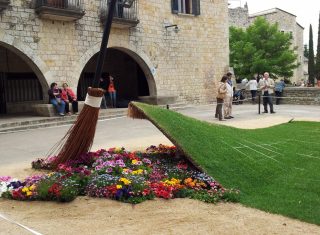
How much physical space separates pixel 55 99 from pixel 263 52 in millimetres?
23703

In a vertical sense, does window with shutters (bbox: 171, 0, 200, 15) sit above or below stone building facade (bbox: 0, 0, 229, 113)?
above

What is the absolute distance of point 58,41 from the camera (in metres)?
14.7

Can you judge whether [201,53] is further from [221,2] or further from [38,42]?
[38,42]

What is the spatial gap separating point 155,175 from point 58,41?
10.7 m

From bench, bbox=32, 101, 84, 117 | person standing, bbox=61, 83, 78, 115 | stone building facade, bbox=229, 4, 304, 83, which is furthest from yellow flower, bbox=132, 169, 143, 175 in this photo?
stone building facade, bbox=229, 4, 304, 83

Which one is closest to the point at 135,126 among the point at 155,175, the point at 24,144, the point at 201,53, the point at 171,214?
the point at 24,144

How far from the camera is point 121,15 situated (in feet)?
54.7

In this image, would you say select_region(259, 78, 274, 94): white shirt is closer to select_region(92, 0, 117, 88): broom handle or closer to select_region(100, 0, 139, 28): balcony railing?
select_region(100, 0, 139, 28): balcony railing

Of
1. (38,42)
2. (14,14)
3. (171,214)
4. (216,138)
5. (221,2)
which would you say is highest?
(221,2)

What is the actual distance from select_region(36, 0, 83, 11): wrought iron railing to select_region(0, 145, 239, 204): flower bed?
977cm

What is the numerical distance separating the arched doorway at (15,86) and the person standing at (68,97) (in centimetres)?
262

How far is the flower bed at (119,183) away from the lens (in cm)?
457

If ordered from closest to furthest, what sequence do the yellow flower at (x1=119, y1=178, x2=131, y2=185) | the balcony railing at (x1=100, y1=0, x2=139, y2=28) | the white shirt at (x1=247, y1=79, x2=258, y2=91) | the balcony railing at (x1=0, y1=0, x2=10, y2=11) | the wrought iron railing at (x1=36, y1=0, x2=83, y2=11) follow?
the yellow flower at (x1=119, y1=178, x2=131, y2=185)
the balcony railing at (x1=0, y1=0, x2=10, y2=11)
the wrought iron railing at (x1=36, y1=0, x2=83, y2=11)
the balcony railing at (x1=100, y1=0, x2=139, y2=28)
the white shirt at (x1=247, y1=79, x2=258, y2=91)

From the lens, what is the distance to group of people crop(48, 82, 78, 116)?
1390 centimetres
